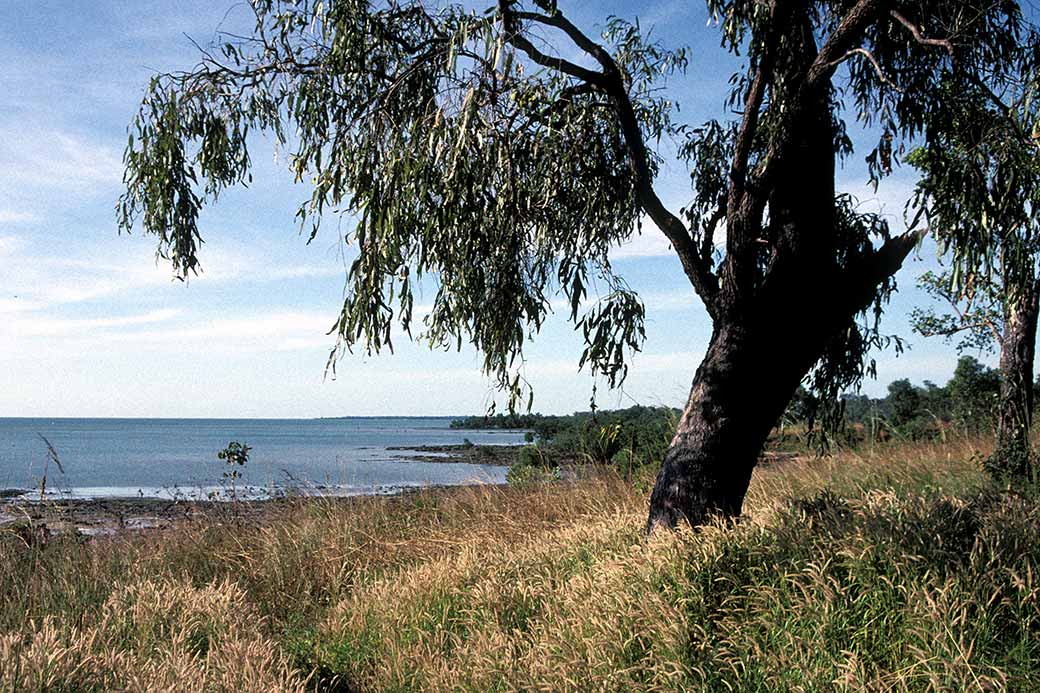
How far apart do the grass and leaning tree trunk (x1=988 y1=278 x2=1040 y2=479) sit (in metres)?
3.05

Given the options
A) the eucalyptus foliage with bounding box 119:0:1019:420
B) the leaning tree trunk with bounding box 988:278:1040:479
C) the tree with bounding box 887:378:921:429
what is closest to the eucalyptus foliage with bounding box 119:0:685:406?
the eucalyptus foliage with bounding box 119:0:1019:420

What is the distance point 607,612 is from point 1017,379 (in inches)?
322

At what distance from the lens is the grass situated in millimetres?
3691

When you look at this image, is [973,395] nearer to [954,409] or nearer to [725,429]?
[954,409]

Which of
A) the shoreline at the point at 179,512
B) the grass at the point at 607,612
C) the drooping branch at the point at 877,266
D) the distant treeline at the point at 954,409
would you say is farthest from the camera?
the distant treeline at the point at 954,409

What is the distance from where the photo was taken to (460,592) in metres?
5.69

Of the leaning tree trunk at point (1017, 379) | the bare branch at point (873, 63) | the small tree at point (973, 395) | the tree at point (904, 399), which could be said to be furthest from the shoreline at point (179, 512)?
the tree at point (904, 399)

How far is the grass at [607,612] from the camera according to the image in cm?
369

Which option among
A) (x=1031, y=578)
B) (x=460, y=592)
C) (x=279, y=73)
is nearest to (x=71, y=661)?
(x=460, y=592)

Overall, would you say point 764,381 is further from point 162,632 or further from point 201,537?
point 201,537

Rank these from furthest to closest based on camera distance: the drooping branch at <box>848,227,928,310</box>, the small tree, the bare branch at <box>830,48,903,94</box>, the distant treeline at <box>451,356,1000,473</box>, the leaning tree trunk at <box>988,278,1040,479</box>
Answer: the small tree → the leaning tree trunk at <box>988,278,1040,479</box> → the distant treeline at <box>451,356,1000,473</box> → the drooping branch at <box>848,227,928,310</box> → the bare branch at <box>830,48,903,94</box>

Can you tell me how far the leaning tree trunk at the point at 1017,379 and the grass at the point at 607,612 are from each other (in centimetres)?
305

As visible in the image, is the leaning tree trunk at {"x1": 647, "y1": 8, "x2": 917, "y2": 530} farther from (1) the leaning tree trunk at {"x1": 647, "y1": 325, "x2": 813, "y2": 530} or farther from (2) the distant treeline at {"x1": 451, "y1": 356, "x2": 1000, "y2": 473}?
(2) the distant treeline at {"x1": 451, "y1": 356, "x2": 1000, "y2": 473}

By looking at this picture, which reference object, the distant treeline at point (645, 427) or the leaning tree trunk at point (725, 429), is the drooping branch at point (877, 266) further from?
the distant treeline at point (645, 427)
